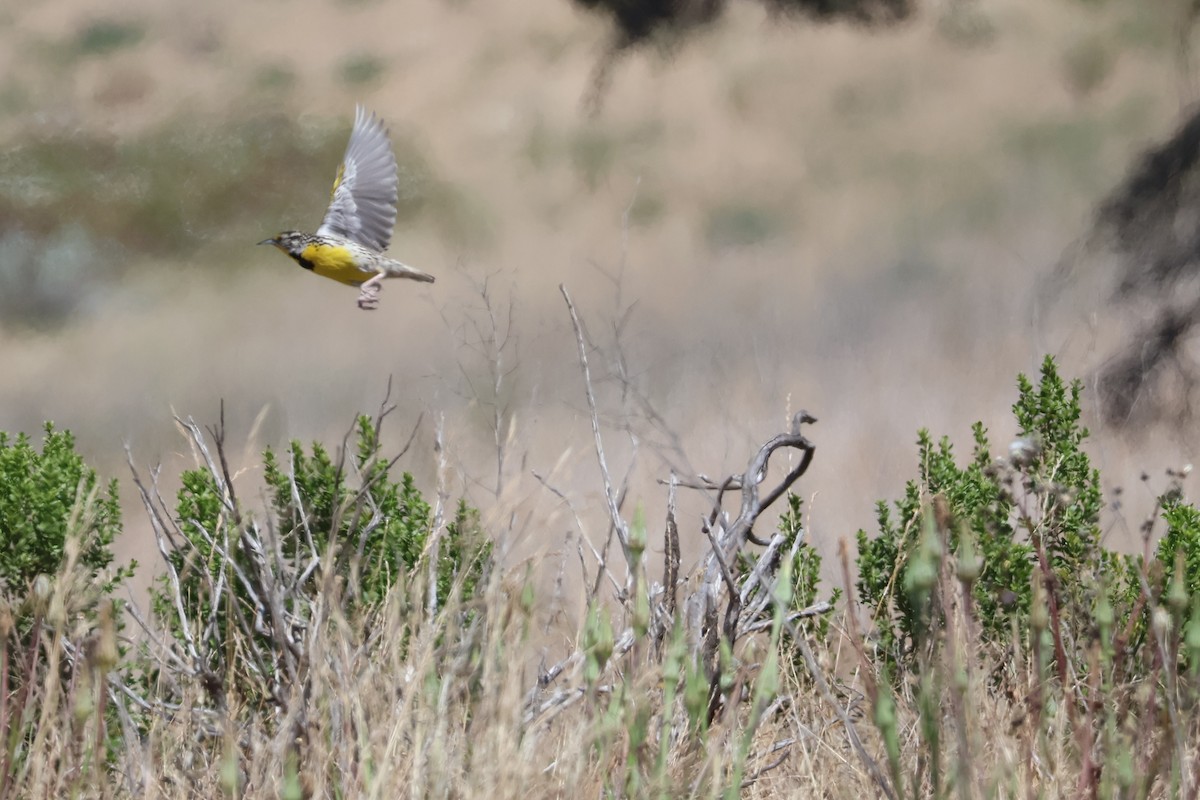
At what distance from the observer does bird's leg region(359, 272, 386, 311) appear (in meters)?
3.84

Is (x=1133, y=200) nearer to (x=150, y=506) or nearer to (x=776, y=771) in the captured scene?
(x=776, y=771)

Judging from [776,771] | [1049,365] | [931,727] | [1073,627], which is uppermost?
[1049,365]

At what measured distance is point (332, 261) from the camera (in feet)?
13.9

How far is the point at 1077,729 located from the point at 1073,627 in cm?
198

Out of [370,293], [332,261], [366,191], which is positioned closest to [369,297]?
[370,293]

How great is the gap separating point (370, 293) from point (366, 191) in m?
0.67

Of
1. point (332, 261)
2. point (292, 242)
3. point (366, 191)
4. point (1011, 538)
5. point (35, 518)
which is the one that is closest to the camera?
point (1011, 538)

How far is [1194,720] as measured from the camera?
9.34 ft

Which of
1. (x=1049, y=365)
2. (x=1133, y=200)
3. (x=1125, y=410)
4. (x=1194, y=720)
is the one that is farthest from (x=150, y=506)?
(x=1133, y=200)

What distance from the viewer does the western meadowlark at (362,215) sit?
14.3ft

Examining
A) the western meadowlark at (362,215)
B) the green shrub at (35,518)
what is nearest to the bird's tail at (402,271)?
the western meadowlark at (362,215)

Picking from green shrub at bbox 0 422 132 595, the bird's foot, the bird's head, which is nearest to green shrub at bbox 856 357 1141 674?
the bird's foot

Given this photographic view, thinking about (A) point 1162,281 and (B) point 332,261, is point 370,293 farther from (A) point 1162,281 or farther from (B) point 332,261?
(A) point 1162,281

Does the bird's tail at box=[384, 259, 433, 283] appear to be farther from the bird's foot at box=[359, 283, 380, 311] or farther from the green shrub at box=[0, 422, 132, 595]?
the green shrub at box=[0, 422, 132, 595]
